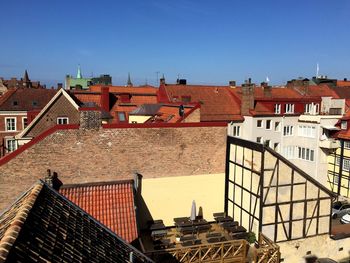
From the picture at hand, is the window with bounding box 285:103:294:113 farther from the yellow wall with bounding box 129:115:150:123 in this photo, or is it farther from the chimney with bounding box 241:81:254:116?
the yellow wall with bounding box 129:115:150:123

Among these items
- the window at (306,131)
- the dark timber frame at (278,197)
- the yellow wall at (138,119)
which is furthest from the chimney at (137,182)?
the window at (306,131)

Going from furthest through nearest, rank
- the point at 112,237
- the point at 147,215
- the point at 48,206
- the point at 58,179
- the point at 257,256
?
the point at 147,215
the point at 58,179
the point at 257,256
the point at 112,237
the point at 48,206

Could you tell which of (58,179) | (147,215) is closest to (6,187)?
(58,179)

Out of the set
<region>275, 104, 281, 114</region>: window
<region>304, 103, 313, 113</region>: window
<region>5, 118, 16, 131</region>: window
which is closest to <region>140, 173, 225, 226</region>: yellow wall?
<region>275, 104, 281, 114</region>: window

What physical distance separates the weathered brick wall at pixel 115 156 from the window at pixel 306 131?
2087 cm

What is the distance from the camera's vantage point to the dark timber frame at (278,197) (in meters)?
17.3

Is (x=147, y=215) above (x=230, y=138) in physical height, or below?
below

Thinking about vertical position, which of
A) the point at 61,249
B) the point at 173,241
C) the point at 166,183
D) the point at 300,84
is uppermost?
the point at 300,84

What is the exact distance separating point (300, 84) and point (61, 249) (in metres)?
47.8

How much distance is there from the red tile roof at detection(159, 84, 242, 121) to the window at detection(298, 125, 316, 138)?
7.63m

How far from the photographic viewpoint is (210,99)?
131 ft

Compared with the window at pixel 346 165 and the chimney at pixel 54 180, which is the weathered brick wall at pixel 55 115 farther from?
the window at pixel 346 165

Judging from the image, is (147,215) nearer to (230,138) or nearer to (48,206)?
(230,138)

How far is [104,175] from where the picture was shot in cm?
1817
